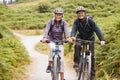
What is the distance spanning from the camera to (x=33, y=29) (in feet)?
148

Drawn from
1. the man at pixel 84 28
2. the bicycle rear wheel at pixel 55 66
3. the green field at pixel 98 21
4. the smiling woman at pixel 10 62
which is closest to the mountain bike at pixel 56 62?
the bicycle rear wheel at pixel 55 66

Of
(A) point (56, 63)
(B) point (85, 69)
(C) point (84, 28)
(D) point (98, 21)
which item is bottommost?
(D) point (98, 21)

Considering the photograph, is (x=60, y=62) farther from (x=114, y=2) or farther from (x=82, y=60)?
(x=114, y=2)

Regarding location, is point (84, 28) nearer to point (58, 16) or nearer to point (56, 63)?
point (58, 16)

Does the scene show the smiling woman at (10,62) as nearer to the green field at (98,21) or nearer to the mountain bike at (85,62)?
the mountain bike at (85,62)

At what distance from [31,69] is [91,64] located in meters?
5.47

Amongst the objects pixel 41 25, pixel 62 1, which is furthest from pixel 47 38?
pixel 62 1

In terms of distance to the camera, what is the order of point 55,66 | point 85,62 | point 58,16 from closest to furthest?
point 85,62, point 55,66, point 58,16

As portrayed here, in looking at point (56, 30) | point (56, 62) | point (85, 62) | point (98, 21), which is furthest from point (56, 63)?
point (98, 21)

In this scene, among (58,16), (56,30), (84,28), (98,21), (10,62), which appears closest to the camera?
(84,28)

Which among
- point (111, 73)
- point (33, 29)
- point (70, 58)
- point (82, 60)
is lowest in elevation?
point (33, 29)

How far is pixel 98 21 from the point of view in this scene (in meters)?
26.4

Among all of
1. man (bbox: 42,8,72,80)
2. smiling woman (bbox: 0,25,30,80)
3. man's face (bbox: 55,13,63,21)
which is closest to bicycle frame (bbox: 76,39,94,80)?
man (bbox: 42,8,72,80)

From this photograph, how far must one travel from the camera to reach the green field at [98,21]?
11.0 metres
